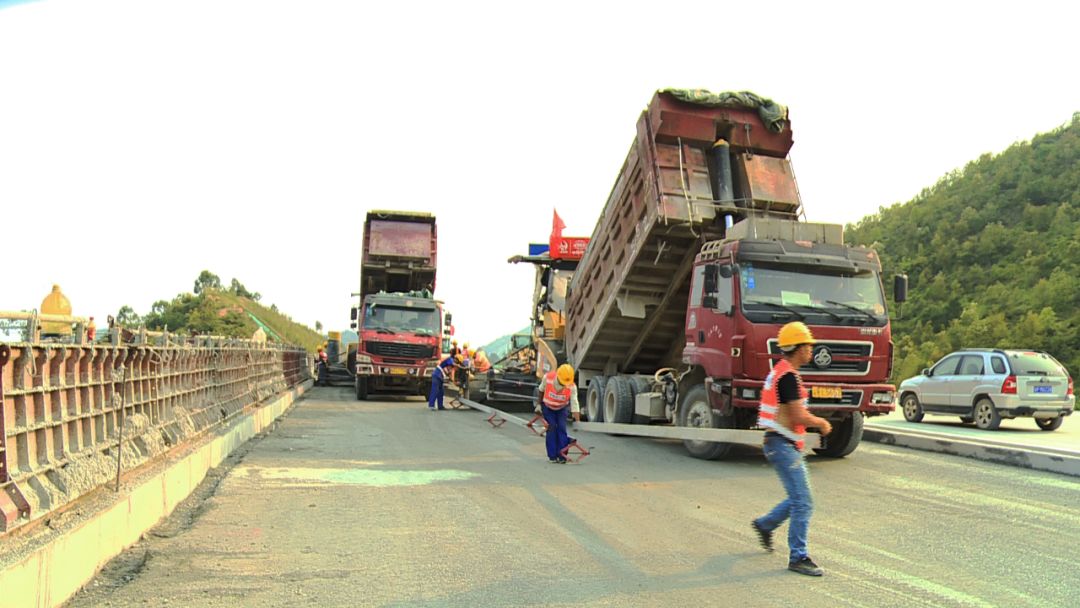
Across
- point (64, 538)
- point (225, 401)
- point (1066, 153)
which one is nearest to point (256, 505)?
point (64, 538)

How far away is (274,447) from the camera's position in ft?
38.0

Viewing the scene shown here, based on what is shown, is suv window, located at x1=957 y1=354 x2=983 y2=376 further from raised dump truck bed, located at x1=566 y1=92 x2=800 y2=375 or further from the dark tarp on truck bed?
the dark tarp on truck bed

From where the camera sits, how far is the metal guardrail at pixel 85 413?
15.8 ft

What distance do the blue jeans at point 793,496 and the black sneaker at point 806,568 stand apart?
3 cm

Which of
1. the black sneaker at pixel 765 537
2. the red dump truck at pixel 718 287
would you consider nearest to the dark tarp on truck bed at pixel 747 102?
the red dump truck at pixel 718 287

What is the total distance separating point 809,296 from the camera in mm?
10062

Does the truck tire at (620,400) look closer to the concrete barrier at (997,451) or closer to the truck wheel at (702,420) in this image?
the truck wheel at (702,420)

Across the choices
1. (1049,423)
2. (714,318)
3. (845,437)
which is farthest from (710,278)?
(1049,423)

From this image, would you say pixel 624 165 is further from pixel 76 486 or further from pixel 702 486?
pixel 76 486

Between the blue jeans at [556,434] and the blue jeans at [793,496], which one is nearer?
the blue jeans at [793,496]

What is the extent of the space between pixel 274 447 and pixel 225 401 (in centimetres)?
128

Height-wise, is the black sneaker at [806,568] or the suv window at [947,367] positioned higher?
the suv window at [947,367]

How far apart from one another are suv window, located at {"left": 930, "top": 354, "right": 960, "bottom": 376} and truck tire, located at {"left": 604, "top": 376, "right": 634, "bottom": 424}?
7600 millimetres

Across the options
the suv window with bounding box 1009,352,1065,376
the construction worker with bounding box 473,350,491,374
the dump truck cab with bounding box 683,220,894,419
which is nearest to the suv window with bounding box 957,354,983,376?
the suv window with bounding box 1009,352,1065,376
